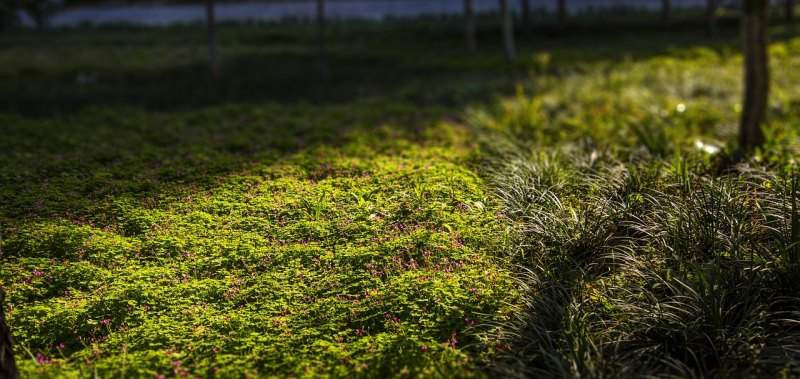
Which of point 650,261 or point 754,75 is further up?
point 754,75

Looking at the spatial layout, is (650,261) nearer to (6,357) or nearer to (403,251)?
(403,251)

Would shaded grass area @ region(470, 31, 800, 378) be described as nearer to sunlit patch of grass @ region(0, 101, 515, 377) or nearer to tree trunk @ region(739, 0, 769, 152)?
tree trunk @ region(739, 0, 769, 152)

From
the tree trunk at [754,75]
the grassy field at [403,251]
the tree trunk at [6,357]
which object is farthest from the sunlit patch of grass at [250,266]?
the tree trunk at [754,75]

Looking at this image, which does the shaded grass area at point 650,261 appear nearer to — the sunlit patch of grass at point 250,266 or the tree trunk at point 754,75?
the tree trunk at point 754,75

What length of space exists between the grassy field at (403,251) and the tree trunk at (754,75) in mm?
387

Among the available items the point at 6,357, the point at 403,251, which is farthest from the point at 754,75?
the point at 6,357

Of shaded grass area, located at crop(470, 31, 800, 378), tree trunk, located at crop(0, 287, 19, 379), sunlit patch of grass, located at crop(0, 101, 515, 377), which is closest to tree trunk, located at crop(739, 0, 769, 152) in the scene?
shaded grass area, located at crop(470, 31, 800, 378)

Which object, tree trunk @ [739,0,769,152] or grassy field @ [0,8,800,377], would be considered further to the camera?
tree trunk @ [739,0,769,152]

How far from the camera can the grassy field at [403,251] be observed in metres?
3.76

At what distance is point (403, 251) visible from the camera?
4957 mm

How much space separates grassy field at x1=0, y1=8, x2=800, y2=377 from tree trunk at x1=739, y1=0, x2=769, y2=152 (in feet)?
1.27

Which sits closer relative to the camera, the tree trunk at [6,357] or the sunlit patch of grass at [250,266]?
the tree trunk at [6,357]

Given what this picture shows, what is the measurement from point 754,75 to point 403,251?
6781 mm

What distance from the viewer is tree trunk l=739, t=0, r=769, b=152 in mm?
8047
